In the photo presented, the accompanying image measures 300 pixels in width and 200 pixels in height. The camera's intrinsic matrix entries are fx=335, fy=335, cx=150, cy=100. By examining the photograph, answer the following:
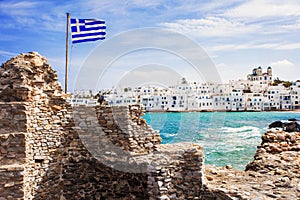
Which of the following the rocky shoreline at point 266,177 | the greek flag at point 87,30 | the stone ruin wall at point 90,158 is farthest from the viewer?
the greek flag at point 87,30

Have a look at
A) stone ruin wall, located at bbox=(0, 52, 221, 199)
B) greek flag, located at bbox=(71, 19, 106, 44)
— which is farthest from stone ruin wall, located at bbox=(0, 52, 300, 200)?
greek flag, located at bbox=(71, 19, 106, 44)

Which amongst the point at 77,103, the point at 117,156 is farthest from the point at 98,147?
the point at 77,103

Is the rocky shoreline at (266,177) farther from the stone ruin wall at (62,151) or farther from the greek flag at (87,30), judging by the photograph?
the greek flag at (87,30)

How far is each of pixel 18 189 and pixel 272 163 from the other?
6.71m

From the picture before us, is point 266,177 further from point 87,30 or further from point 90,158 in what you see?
point 87,30

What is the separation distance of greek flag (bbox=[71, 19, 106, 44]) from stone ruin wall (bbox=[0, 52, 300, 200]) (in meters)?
1.41

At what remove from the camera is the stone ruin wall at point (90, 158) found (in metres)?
7.52

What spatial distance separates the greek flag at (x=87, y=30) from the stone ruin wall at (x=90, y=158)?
1.41 m

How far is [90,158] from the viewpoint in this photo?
8.94 meters

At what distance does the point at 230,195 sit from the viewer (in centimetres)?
729

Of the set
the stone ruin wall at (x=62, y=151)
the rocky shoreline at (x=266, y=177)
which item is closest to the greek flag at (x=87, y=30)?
the stone ruin wall at (x=62, y=151)

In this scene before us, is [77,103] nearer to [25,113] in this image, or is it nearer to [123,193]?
[25,113]

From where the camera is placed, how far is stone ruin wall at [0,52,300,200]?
7519 mm

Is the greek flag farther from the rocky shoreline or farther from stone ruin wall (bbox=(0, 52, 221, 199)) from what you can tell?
the rocky shoreline
